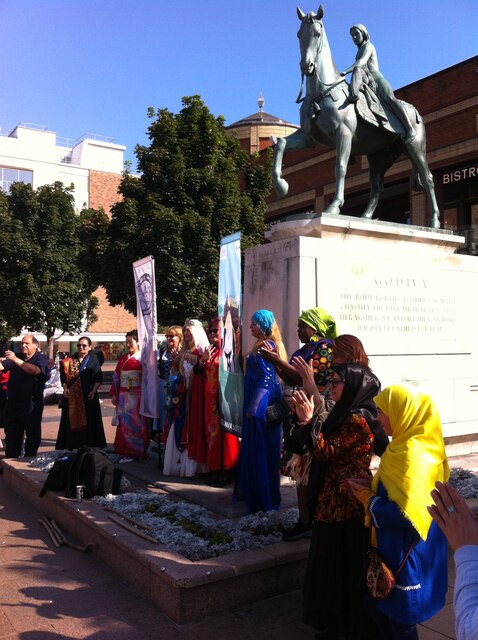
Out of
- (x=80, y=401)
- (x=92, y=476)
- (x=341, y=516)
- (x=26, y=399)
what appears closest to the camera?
(x=341, y=516)

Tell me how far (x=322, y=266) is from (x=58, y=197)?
21354 millimetres

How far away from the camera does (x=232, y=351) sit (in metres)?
5.36

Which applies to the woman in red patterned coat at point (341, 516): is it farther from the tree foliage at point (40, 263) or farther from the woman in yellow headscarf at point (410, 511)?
the tree foliage at point (40, 263)

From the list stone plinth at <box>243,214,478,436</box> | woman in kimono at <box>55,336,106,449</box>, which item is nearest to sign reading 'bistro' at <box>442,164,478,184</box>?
stone plinth at <box>243,214,478,436</box>

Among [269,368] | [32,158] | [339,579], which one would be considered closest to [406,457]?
[339,579]

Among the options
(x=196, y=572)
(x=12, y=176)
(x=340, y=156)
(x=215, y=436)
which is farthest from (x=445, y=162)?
(x=12, y=176)

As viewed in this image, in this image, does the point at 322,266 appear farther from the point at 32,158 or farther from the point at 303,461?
the point at 32,158

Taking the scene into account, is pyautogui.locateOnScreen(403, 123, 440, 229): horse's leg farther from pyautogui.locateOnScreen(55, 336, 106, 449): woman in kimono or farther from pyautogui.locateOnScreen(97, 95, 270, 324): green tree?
pyautogui.locateOnScreen(97, 95, 270, 324): green tree

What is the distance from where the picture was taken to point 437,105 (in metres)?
21.6

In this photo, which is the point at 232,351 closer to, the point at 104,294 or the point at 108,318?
the point at 108,318

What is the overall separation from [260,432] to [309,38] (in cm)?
471

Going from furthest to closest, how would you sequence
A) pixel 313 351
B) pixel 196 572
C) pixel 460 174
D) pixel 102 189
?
pixel 102 189
pixel 460 174
pixel 313 351
pixel 196 572

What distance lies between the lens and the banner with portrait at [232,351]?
5359 millimetres

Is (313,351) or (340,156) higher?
(340,156)
